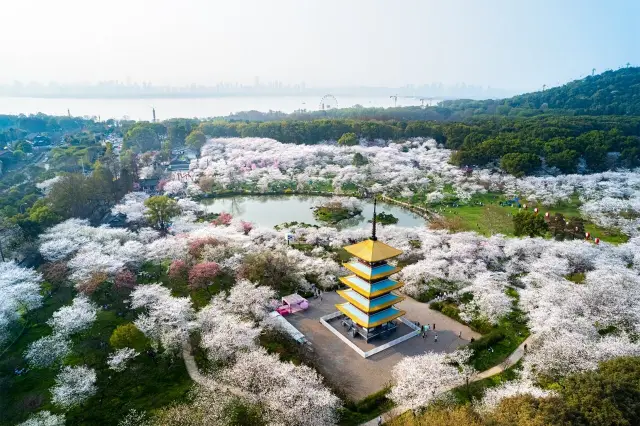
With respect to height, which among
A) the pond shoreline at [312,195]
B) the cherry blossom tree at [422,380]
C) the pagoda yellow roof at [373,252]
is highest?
the pagoda yellow roof at [373,252]

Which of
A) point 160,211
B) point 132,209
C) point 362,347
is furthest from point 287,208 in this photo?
point 362,347

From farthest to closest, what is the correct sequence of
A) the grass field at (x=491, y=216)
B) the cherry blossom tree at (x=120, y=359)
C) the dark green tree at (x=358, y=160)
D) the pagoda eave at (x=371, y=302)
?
the dark green tree at (x=358, y=160), the grass field at (x=491, y=216), the pagoda eave at (x=371, y=302), the cherry blossom tree at (x=120, y=359)

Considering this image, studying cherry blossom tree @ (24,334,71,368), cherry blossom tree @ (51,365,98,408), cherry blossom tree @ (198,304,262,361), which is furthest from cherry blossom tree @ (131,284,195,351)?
cherry blossom tree @ (24,334,71,368)

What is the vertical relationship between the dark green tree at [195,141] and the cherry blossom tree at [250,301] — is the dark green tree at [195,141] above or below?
above

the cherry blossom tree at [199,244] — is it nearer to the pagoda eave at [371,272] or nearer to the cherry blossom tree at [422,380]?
the pagoda eave at [371,272]

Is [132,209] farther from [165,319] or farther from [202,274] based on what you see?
[165,319]

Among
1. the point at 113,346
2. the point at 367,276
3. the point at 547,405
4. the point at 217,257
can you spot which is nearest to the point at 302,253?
the point at 217,257

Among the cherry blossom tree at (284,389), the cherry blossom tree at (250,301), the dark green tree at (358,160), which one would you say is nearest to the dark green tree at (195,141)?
the dark green tree at (358,160)
